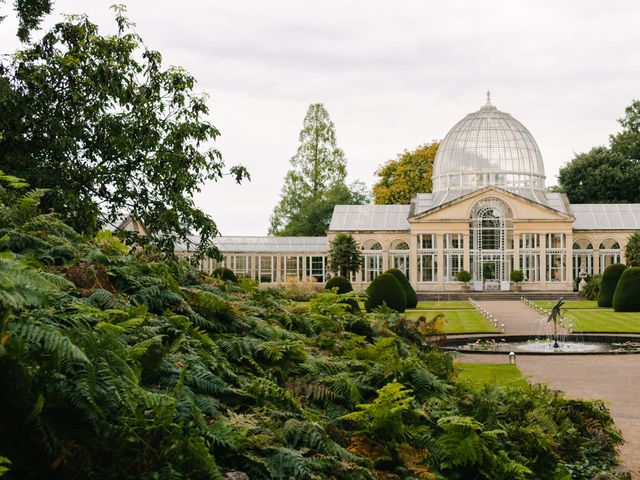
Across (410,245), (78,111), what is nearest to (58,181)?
(78,111)

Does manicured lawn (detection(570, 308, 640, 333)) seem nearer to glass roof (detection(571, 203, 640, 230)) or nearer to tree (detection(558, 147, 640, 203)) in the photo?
glass roof (detection(571, 203, 640, 230))

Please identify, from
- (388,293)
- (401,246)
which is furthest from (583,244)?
(388,293)

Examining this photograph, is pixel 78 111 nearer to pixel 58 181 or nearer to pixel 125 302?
pixel 58 181

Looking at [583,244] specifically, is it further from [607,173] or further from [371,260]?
[371,260]

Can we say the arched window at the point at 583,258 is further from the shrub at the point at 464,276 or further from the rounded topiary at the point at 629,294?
the rounded topiary at the point at 629,294

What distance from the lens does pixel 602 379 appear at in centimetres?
1423

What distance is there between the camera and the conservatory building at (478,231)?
165 ft

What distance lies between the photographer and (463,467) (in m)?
5.12

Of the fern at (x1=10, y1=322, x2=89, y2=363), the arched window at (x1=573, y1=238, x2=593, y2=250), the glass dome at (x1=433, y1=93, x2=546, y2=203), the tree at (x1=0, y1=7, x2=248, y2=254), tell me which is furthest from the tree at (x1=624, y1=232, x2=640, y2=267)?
the fern at (x1=10, y1=322, x2=89, y2=363)

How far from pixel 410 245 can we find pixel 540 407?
4495 centimetres

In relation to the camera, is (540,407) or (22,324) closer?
(22,324)

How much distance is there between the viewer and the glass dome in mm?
53281

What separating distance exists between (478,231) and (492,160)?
5.62 m

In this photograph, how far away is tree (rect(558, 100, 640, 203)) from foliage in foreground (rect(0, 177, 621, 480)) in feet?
179
